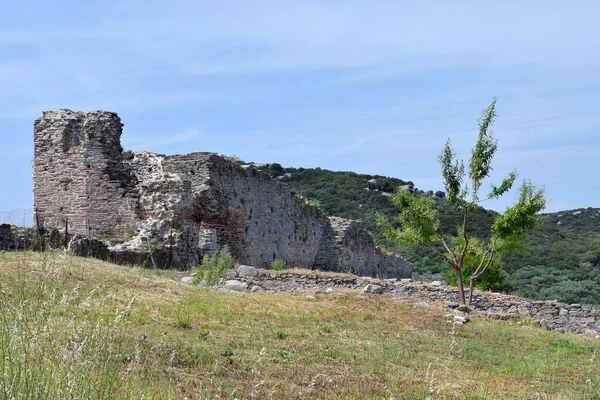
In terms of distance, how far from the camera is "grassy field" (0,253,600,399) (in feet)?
15.1

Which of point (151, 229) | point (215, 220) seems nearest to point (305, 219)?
point (215, 220)

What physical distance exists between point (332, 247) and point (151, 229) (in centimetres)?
1057

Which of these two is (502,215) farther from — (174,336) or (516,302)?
(174,336)

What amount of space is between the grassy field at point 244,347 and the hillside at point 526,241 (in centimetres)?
1236

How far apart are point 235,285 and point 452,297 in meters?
5.62

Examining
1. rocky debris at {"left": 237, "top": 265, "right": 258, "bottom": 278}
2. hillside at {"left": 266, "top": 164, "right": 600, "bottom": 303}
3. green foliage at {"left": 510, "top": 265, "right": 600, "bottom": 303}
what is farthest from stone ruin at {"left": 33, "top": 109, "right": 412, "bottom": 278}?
green foliage at {"left": 510, "top": 265, "right": 600, "bottom": 303}

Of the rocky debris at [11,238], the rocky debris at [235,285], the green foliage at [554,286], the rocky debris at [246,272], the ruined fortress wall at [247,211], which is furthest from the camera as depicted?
the green foliage at [554,286]

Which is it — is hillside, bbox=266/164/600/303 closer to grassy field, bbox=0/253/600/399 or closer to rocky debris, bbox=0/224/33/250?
grassy field, bbox=0/253/600/399

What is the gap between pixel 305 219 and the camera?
2492 centimetres

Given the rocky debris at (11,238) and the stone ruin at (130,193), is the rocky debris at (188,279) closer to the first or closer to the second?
the stone ruin at (130,193)

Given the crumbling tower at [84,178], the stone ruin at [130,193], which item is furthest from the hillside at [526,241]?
the crumbling tower at [84,178]

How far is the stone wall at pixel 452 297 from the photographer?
15.4 m

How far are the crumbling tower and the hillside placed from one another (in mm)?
11034

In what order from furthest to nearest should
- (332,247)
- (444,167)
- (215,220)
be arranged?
(332,247) → (215,220) → (444,167)
